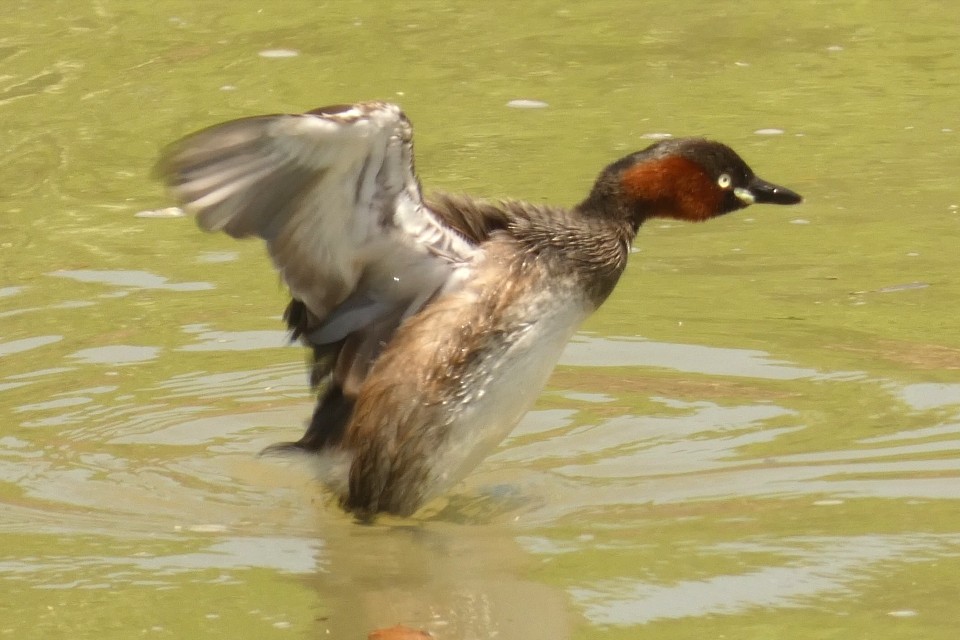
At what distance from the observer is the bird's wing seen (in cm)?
589

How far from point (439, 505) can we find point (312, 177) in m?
1.36

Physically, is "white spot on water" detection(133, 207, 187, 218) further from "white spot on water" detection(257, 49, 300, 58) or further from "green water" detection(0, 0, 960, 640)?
"white spot on water" detection(257, 49, 300, 58)

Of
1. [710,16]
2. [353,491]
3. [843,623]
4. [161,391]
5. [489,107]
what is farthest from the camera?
[710,16]

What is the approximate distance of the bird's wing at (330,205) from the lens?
232 inches

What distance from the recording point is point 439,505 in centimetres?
675

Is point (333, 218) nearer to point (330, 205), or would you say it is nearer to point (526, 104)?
point (330, 205)

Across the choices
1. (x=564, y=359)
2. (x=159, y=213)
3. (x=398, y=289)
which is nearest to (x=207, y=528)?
(x=398, y=289)

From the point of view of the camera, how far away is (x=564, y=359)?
805cm

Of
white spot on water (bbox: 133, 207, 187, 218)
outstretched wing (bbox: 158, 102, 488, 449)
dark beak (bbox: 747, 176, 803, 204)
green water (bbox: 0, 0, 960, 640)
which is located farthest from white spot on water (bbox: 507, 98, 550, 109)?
outstretched wing (bbox: 158, 102, 488, 449)

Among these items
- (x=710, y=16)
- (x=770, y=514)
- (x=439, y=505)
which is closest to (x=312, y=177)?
(x=439, y=505)

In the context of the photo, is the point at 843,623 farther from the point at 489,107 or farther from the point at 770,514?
the point at 489,107

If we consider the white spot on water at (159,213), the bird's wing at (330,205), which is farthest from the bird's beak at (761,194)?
the white spot on water at (159,213)

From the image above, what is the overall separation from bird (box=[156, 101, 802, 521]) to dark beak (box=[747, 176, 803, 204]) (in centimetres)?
70

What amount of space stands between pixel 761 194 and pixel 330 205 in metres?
1.99
